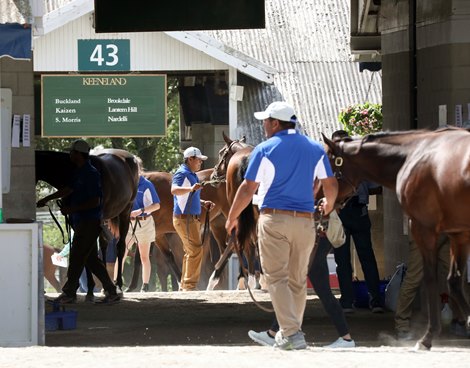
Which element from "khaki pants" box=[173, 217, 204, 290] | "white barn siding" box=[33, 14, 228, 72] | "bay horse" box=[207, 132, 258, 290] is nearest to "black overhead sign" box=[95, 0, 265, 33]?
"bay horse" box=[207, 132, 258, 290]

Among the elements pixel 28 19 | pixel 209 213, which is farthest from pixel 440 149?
pixel 209 213

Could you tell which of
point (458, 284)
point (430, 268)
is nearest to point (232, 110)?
point (458, 284)

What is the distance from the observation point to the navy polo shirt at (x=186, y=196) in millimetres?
19484

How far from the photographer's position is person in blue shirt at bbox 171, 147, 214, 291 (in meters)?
19.5

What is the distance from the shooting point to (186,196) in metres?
19.6

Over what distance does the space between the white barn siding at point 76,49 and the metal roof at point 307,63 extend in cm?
194

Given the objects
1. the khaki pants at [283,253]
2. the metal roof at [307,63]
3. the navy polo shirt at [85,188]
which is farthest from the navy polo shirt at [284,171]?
the metal roof at [307,63]

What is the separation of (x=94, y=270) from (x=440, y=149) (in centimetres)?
638

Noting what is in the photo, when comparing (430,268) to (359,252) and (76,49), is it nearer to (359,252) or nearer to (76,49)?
(359,252)

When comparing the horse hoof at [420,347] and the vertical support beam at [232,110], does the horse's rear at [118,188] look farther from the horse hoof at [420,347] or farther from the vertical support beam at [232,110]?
the vertical support beam at [232,110]

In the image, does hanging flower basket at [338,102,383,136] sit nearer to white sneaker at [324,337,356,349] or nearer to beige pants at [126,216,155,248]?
beige pants at [126,216,155,248]

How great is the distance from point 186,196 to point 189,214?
10.4 inches

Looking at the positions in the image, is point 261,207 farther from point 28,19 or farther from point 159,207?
point 159,207

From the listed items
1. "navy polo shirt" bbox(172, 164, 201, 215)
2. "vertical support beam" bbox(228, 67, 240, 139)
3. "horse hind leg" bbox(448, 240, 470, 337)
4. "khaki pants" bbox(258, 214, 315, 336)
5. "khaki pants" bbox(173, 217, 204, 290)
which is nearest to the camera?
"khaki pants" bbox(258, 214, 315, 336)
